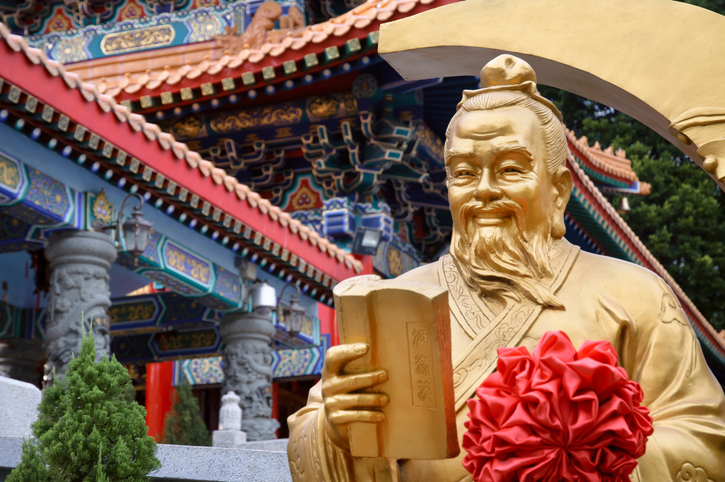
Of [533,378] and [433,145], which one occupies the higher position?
[433,145]

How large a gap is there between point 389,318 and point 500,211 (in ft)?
1.74

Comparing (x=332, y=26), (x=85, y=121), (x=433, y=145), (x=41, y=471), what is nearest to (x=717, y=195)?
(x=433, y=145)

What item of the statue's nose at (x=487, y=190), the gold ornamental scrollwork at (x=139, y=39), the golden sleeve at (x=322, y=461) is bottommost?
the golden sleeve at (x=322, y=461)

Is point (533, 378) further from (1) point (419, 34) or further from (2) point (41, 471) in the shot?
(2) point (41, 471)

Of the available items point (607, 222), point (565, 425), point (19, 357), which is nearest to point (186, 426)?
point (19, 357)

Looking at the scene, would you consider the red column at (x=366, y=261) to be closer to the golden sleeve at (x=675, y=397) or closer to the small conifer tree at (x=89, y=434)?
the small conifer tree at (x=89, y=434)

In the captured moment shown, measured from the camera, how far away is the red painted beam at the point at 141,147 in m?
5.56

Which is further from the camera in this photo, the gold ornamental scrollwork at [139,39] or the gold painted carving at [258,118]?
the gold ornamental scrollwork at [139,39]

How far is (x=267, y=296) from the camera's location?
8555 mm

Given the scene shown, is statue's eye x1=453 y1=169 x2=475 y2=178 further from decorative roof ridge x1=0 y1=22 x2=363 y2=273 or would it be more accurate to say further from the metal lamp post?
the metal lamp post

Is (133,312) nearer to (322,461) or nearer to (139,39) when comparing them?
(139,39)

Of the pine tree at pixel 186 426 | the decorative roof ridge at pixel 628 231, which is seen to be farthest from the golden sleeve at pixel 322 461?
the decorative roof ridge at pixel 628 231

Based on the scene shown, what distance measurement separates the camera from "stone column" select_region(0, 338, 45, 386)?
9.38 metres

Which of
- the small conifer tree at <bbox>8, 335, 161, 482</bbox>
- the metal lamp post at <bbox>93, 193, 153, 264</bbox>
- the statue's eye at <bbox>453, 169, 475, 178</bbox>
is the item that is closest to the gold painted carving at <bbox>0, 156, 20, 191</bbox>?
the metal lamp post at <bbox>93, 193, 153, 264</bbox>
